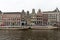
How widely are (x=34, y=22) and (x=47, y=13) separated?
8.76 metres

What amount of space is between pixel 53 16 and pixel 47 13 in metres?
3.70

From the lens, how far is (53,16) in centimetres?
11275

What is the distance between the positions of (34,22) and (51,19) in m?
9.58

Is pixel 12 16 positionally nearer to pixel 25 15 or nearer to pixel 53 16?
pixel 25 15

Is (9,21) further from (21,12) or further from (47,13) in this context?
(47,13)

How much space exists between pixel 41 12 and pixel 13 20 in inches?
648

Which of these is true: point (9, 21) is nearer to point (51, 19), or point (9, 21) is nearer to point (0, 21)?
point (0, 21)

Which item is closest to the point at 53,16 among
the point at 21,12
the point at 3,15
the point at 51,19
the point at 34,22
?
the point at 51,19

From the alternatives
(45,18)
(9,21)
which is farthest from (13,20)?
(45,18)

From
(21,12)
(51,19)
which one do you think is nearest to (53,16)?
(51,19)

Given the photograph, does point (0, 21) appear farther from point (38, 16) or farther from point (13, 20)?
point (38, 16)

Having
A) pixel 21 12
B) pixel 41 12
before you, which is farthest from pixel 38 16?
pixel 21 12

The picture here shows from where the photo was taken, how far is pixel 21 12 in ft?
384

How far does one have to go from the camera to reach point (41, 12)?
11525 cm
